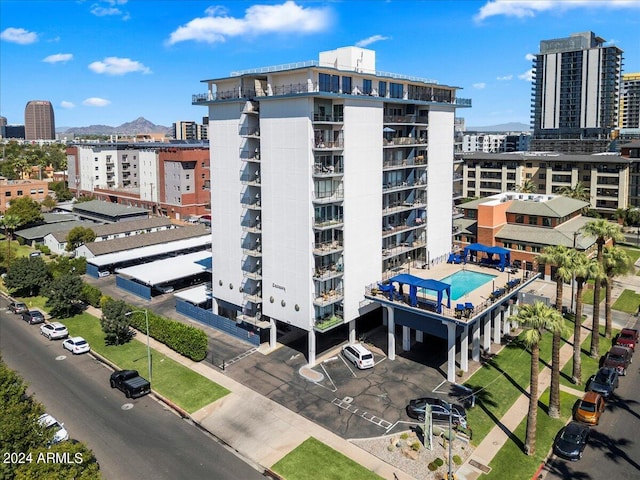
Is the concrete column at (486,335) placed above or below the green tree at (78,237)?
below

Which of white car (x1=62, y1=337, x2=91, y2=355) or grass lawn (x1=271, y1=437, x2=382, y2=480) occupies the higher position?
white car (x1=62, y1=337, x2=91, y2=355)

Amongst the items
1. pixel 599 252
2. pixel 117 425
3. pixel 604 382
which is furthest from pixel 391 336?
pixel 117 425

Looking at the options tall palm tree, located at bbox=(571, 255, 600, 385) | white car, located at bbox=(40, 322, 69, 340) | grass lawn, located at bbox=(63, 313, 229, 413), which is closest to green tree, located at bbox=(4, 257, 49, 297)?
white car, located at bbox=(40, 322, 69, 340)

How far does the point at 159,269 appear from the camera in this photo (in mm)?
75938

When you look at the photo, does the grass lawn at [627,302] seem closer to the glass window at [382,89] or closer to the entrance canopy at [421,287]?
the entrance canopy at [421,287]

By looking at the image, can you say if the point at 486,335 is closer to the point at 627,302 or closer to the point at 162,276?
the point at 627,302

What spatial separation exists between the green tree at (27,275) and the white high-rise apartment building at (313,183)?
28.9 m

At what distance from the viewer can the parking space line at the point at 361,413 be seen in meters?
39.8

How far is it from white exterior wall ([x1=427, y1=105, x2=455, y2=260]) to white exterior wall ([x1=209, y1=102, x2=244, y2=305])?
23.4 metres

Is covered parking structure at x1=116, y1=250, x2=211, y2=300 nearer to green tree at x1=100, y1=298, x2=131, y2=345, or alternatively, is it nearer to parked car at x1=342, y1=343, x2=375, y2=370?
green tree at x1=100, y1=298, x2=131, y2=345

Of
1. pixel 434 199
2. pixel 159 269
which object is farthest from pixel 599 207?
pixel 159 269

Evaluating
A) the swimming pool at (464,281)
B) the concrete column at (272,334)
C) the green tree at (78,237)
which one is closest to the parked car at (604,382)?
the swimming pool at (464,281)

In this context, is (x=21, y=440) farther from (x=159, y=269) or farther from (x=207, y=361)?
(x=159, y=269)

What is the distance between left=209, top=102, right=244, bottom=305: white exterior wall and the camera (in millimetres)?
53312
